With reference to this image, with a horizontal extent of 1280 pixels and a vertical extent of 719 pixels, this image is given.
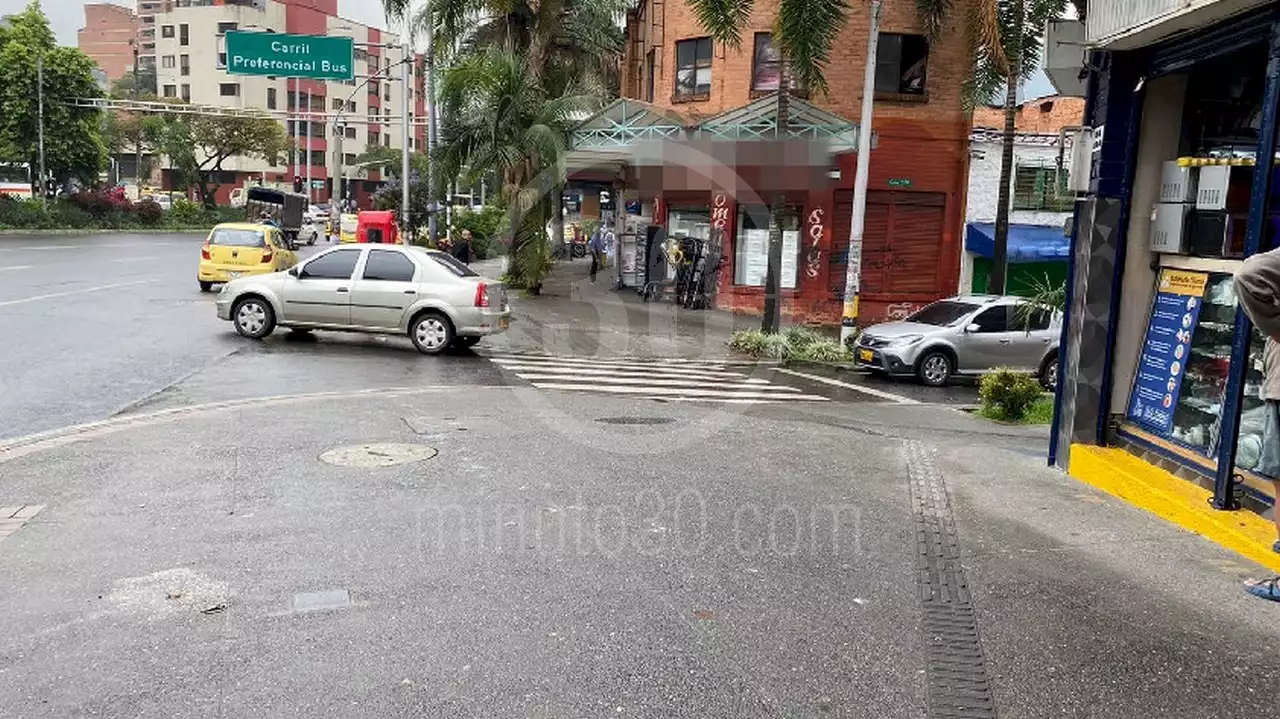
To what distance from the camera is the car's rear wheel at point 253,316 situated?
1581cm

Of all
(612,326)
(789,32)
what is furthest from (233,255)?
(789,32)

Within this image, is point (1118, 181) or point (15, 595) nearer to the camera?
point (15, 595)

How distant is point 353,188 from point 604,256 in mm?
57861

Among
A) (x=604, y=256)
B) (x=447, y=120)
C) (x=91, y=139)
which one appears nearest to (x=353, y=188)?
(x=91, y=139)

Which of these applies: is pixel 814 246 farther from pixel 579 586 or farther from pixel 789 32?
pixel 579 586

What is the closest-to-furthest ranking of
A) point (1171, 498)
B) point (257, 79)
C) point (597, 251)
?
point (1171, 498), point (597, 251), point (257, 79)

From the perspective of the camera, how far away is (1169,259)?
7.91 metres

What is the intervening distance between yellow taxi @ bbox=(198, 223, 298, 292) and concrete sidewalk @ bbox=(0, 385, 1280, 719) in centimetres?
1486

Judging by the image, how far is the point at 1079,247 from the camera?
824 cm

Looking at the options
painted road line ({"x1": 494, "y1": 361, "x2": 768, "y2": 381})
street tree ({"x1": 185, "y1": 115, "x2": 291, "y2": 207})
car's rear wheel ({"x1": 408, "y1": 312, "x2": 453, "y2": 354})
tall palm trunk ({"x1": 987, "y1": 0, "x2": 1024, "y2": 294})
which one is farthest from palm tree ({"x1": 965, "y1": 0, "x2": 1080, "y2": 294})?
street tree ({"x1": 185, "y1": 115, "x2": 291, "y2": 207})

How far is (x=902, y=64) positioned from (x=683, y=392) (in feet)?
45.2

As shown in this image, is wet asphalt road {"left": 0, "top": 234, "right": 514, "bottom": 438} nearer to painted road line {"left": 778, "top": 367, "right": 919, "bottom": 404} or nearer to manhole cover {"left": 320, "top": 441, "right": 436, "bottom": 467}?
manhole cover {"left": 320, "top": 441, "right": 436, "bottom": 467}

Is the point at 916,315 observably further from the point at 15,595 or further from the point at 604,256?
the point at 604,256

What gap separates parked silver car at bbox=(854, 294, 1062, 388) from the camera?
16781 millimetres
